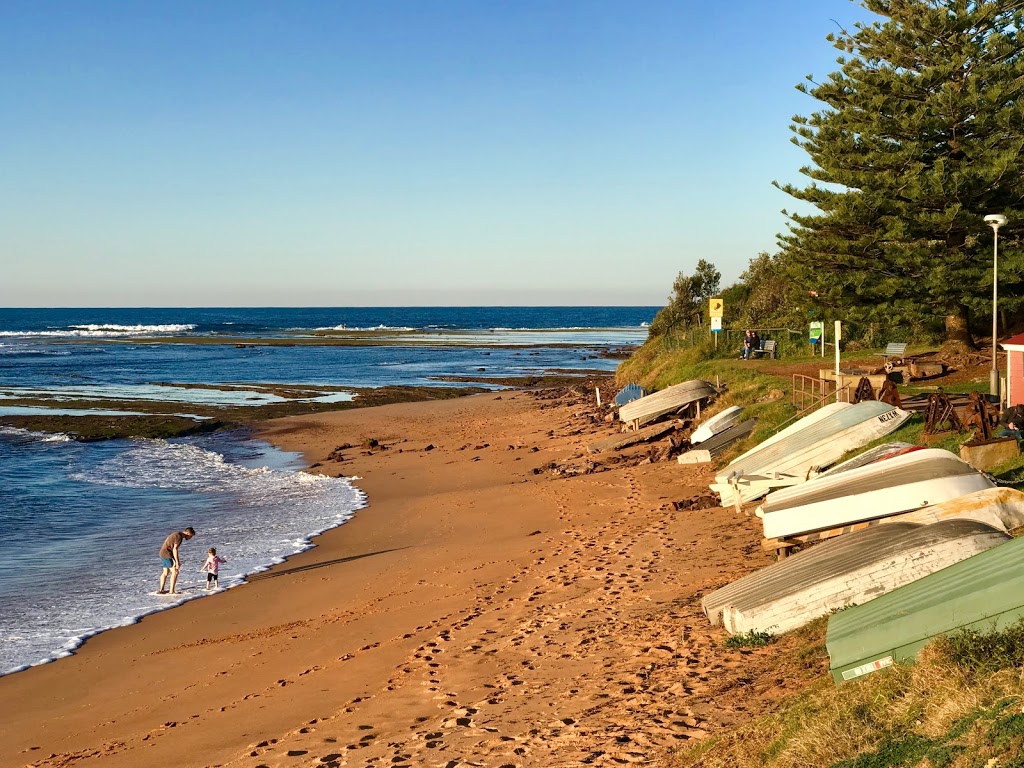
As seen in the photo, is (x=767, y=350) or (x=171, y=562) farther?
(x=767, y=350)

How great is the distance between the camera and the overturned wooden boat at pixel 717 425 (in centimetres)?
2089

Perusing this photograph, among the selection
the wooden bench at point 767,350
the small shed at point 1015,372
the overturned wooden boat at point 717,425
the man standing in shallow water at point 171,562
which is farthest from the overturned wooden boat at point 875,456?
the wooden bench at point 767,350

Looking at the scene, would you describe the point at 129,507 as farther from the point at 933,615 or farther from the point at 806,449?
the point at 933,615

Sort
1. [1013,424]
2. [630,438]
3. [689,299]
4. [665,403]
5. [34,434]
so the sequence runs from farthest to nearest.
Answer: [689,299] < [34,434] < [665,403] < [630,438] < [1013,424]

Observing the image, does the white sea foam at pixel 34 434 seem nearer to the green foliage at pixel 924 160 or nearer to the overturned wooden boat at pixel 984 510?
the green foliage at pixel 924 160

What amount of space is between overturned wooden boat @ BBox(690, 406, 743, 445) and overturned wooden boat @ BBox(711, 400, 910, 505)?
460 cm

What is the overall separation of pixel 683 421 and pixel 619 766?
18.4m

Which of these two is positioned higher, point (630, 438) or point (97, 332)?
point (97, 332)

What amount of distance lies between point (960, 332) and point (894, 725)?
77.4 feet

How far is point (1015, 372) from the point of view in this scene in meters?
16.4

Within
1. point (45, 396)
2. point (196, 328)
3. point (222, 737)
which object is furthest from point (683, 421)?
point (196, 328)

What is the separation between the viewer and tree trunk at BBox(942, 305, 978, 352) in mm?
26000

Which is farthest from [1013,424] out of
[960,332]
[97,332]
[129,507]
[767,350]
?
[97,332]

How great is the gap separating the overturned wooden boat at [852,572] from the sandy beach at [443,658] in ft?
1.52
